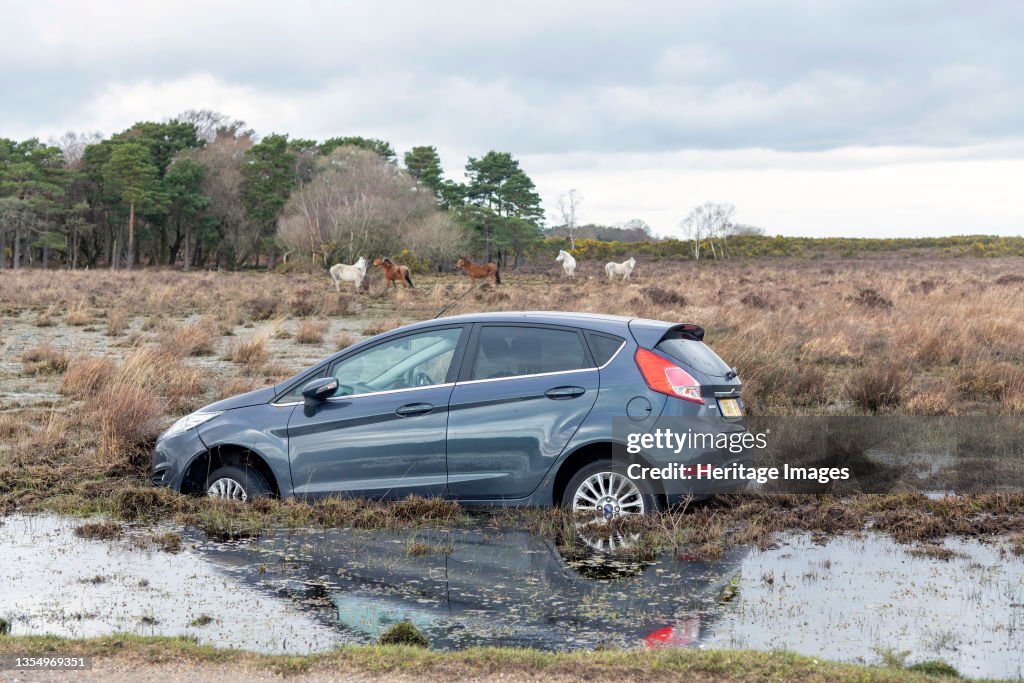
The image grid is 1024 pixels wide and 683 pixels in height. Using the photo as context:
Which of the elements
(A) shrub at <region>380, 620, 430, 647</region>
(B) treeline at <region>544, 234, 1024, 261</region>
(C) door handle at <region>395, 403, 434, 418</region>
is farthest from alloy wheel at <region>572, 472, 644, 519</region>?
(B) treeline at <region>544, 234, 1024, 261</region>

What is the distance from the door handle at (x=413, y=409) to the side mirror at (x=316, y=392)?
0.61 m

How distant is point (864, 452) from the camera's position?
11.6 m

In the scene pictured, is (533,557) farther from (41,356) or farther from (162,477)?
(41,356)

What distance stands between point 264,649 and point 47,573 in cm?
245

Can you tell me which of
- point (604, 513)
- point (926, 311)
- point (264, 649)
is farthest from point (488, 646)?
point (926, 311)

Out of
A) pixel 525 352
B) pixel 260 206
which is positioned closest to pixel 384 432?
pixel 525 352

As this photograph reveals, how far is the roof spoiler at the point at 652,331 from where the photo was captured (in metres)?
8.13

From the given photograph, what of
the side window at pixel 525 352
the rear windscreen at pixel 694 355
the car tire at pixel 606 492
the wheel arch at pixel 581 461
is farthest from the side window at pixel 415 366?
the rear windscreen at pixel 694 355

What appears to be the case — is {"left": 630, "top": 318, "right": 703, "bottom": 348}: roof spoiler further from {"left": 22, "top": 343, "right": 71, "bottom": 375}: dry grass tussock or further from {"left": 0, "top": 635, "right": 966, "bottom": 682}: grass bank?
{"left": 22, "top": 343, "right": 71, "bottom": 375}: dry grass tussock

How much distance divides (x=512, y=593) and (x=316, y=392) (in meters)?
2.63

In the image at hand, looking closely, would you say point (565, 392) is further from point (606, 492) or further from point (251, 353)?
point (251, 353)

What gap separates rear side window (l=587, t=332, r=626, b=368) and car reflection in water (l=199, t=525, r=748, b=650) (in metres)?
1.27

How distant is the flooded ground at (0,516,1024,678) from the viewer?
19.3ft

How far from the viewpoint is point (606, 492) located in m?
8.06
